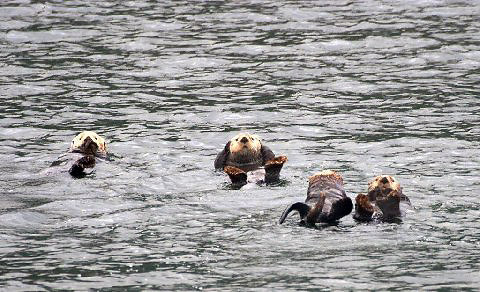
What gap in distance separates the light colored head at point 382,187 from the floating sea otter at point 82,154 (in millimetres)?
3706

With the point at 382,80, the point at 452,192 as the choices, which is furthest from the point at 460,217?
the point at 382,80

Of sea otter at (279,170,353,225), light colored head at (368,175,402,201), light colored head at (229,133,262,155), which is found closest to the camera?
sea otter at (279,170,353,225)

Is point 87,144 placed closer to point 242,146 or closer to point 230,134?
point 242,146

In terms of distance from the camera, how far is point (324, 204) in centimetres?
1109

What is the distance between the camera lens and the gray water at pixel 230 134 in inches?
387

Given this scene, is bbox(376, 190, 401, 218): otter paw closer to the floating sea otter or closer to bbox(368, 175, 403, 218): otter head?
bbox(368, 175, 403, 218): otter head

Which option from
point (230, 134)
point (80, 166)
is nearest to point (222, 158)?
point (80, 166)

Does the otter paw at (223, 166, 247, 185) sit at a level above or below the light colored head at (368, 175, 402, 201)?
below

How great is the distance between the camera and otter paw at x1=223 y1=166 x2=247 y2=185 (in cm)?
1262

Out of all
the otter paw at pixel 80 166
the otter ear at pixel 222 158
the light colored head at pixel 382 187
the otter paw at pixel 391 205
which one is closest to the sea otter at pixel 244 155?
the otter ear at pixel 222 158

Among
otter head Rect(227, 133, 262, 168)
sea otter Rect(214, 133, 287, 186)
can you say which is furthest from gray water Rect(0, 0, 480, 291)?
otter head Rect(227, 133, 262, 168)

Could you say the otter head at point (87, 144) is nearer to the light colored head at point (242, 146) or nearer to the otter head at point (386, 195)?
the light colored head at point (242, 146)

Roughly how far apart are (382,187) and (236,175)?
6.46ft

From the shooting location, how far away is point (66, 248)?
406 inches
